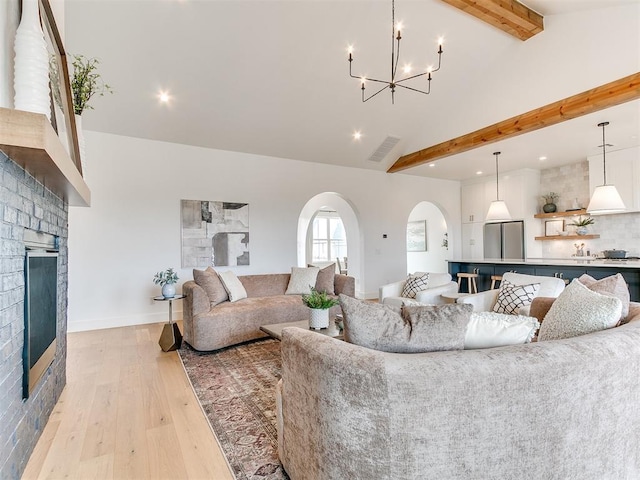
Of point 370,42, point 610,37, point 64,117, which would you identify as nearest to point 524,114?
point 610,37

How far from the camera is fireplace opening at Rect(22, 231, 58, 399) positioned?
167 centimetres

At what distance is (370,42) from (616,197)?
386 cm

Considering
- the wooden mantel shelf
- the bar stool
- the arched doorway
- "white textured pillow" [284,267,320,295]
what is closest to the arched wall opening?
the bar stool

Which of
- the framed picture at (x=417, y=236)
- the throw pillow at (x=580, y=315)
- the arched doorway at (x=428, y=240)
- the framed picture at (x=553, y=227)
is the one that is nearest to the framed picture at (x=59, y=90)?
the throw pillow at (x=580, y=315)

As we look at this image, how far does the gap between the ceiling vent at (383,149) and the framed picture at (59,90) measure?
4811 mm

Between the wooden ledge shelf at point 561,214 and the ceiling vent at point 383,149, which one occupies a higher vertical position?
the ceiling vent at point 383,149

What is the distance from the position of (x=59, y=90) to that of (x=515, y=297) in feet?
13.5

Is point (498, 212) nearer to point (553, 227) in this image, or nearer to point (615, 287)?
point (553, 227)

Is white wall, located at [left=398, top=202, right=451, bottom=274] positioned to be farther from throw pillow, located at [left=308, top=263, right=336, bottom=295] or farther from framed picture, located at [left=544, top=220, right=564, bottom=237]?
throw pillow, located at [left=308, top=263, right=336, bottom=295]

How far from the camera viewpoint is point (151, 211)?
4996mm

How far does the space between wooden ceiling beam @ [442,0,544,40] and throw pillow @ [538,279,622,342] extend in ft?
10.6

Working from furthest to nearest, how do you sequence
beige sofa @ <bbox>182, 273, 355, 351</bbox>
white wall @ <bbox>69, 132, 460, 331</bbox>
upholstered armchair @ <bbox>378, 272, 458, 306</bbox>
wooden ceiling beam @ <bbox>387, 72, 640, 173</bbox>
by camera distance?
white wall @ <bbox>69, 132, 460, 331</bbox>
upholstered armchair @ <bbox>378, 272, 458, 306</bbox>
wooden ceiling beam @ <bbox>387, 72, 640, 173</bbox>
beige sofa @ <bbox>182, 273, 355, 351</bbox>

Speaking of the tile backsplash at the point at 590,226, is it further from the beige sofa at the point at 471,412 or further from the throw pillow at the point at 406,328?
the throw pillow at the point at 406,328

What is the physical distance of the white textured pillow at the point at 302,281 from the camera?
4676 mm
